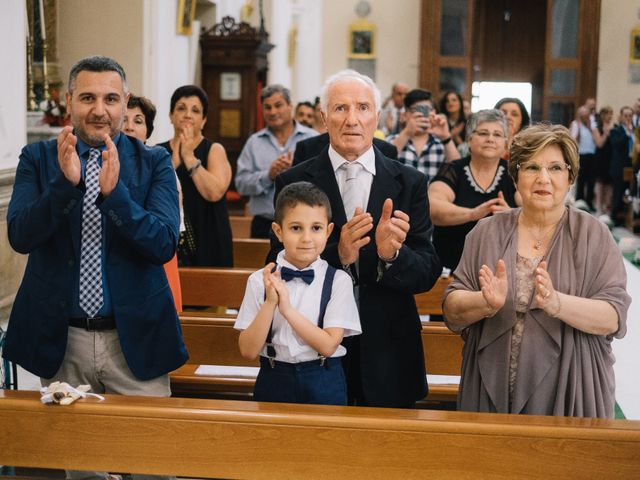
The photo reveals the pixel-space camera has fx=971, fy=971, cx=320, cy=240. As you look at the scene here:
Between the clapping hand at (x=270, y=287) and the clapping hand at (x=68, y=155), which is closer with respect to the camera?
the clapping hand at (x=68, y=155)

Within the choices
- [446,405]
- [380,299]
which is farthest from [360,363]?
[446,405]

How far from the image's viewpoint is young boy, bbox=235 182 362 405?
333cm

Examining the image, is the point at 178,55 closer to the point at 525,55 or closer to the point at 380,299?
the point at 380,299

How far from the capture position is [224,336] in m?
4.74

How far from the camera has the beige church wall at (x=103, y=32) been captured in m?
9.49

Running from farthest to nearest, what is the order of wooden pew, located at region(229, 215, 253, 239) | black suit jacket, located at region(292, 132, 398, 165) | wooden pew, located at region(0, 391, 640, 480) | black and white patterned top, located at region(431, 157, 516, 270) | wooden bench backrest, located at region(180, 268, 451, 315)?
wooden pew, located at region(229, 215, 253, 239), wooden bench backrest, located at region(180, 268, 451, 315), black and white patterned top, located at region(431, 157, 516, 270), black suit jacket, located at region(292, 132, 398, 165), wooden pew, located at region(0, 391, 640, 480)

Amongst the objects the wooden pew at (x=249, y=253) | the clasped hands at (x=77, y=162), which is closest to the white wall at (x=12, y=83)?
the wooden pew at (x=249, y=253)

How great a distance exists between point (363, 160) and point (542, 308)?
902 mm

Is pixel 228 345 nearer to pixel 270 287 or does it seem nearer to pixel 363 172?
pixel 363 172

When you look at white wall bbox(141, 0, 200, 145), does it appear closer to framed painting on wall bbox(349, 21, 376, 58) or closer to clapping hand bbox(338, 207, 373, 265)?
clapping hand bbox(338, 207, 373, 265)

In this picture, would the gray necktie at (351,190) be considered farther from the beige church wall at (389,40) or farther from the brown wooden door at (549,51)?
the beige church wall at (389,40)

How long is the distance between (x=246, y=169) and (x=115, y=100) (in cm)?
415

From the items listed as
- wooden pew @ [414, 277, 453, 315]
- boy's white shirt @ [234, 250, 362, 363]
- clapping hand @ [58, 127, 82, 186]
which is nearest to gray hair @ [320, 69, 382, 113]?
boy's white shirt @ [234, 250, 362, 363]

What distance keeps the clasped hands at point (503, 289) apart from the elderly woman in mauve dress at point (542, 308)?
3 centimetres
